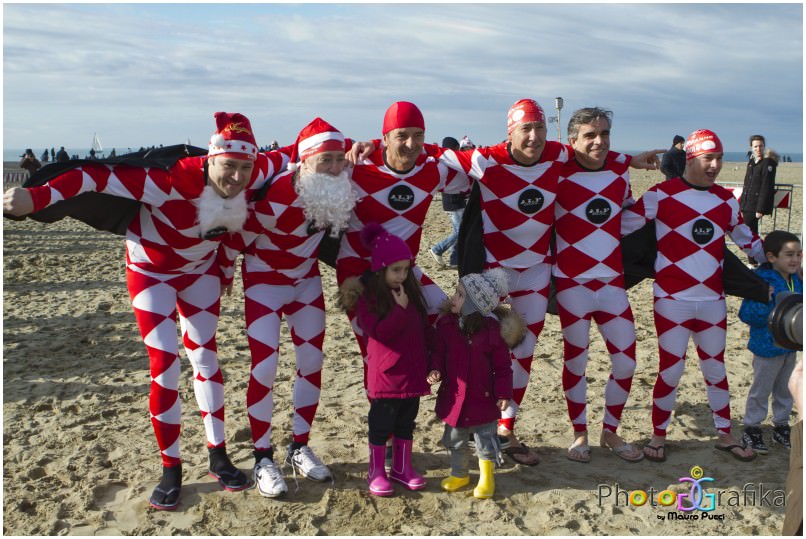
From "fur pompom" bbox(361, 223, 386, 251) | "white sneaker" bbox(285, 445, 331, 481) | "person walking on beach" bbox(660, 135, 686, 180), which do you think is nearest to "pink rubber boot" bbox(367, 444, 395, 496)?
"white sneaker" bbox(285, 445, 331, 481)

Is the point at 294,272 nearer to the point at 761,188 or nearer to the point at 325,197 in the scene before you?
the point at 325,197

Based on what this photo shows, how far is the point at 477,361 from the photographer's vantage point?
3920 millimetres

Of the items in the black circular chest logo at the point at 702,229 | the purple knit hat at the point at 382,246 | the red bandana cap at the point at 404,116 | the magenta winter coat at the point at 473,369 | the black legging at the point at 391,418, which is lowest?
the black legging at the point at 391,418

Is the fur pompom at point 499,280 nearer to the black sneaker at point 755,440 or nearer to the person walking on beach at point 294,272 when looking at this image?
the person walking on beach at point 294,272

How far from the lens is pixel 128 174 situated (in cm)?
356

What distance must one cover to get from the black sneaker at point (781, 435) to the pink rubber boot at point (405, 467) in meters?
2.37

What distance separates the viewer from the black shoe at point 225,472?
4066 mm

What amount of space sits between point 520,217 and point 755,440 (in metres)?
2.10

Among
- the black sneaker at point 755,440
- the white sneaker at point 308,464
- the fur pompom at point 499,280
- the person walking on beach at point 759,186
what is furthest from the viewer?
the person walking on beach at point 759,186

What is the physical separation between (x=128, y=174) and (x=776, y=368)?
3967 mm

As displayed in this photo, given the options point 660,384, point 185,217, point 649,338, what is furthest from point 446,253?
point 185,217

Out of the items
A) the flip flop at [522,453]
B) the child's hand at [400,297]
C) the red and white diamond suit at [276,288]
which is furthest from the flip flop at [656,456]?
the red and white diamond suit at [276,288]

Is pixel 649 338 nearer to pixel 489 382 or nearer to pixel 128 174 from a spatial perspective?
pixel 489 382

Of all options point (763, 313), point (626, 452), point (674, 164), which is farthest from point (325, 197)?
point (674, 164)
